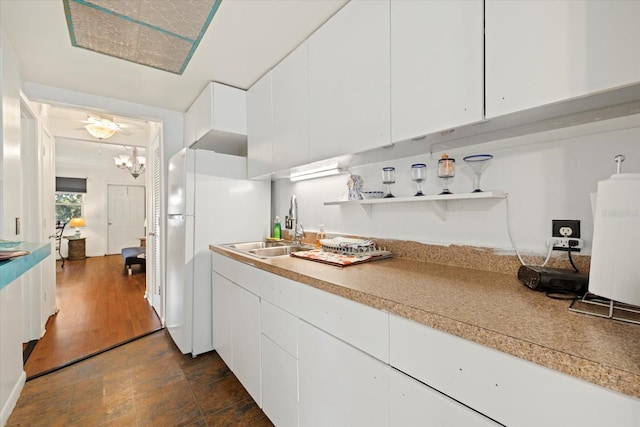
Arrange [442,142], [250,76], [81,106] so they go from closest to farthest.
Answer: [442,142]
[250,76]
[81,106]

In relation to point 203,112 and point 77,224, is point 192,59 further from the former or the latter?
point 77,224

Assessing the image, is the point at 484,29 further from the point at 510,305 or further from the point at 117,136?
the point at 117,136

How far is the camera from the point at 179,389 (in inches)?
73.2

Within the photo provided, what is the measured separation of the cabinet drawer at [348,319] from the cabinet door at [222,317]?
91cm

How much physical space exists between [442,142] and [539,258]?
2.01ft

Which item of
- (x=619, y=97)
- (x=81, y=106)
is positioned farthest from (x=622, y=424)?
(x=81, y=106)

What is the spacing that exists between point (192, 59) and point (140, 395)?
90.1 inches

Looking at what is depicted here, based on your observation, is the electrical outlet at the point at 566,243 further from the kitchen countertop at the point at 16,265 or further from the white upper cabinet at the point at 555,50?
the kitchen countertop at the point at 16,265

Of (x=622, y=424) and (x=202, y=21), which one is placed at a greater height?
(x=202, y=21)

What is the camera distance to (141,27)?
1.63 m

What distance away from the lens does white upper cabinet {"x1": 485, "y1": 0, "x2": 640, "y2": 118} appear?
2.34 feet

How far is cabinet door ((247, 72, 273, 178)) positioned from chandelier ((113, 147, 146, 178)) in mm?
4605

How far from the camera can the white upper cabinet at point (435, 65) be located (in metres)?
0.97

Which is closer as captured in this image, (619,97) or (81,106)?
(619,97)
